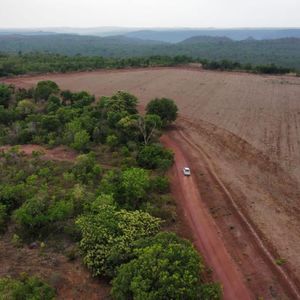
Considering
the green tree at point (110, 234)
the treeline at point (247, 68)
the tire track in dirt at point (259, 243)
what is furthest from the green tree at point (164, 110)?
the treeline at point (247, 68)

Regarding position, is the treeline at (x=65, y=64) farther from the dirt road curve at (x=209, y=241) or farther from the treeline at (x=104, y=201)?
the dirt road curve at (x=209, y=241)

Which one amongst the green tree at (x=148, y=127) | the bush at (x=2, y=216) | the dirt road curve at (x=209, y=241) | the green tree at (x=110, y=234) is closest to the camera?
the green tree at (x=110, y=234)

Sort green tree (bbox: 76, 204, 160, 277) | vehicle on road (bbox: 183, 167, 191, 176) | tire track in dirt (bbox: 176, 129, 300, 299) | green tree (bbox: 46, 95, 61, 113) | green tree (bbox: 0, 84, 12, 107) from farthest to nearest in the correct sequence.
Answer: green tree (bbox: 0, 84, 12, 107)
green tree (bbox: 46, 95, 61, 113)
vehicle on road (bbox: 183, 167, 191, 176)
tire track in dirt (bbox: 176, 129, 300, 299)
green tree (bbox: 76, 204, 160, 277)

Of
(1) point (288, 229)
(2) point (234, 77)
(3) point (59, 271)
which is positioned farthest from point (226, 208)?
(2) point (234, 77)

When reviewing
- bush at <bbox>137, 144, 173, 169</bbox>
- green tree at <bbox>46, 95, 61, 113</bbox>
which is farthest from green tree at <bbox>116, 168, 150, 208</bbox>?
green tree at <bbox>46, 95, 61, 113</bbox>

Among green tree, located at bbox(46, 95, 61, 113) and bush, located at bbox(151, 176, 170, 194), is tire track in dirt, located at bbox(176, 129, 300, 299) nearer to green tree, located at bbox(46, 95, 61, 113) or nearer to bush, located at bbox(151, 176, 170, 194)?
bush, located at bbox(151, 176, 170, 194)

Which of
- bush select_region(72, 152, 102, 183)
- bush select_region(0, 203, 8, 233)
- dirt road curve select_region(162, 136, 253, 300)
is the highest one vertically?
bush select_region(72, 152, 102, 183)
